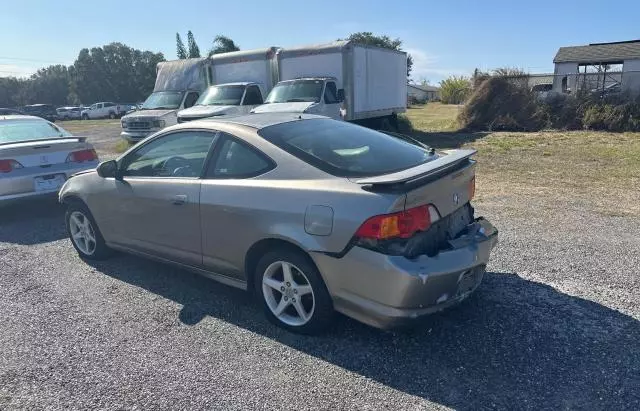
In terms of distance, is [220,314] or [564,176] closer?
[220,314]

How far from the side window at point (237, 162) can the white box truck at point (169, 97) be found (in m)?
12.2

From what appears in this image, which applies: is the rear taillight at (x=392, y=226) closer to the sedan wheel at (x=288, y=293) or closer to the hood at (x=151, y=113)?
the sedan wheel at (x=288, y=293)

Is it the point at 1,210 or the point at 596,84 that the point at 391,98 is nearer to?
the point at 596,84

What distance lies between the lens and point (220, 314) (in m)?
3.83

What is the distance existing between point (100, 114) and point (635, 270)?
50.7 metres

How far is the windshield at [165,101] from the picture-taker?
1628 centimetres

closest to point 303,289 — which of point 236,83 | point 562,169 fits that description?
point 562,169

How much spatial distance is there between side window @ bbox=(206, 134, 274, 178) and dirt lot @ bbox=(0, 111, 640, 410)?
115 cm

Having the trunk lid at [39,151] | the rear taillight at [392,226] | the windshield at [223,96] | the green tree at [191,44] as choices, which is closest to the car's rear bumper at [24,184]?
the trunk lid at [39,151]

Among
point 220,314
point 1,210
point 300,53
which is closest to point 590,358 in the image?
point 220,314

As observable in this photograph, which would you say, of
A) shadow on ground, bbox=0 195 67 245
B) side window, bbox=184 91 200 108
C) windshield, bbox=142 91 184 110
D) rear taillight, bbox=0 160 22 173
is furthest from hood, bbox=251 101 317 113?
rear taillight, bbox=0 160 22 173

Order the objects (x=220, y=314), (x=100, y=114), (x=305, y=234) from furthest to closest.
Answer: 1. (x=100, y=114)
2. (x=220, y=314)
3. (x=305, y=234)

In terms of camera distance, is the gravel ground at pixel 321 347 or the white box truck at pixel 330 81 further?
the white box truck at pixel 330 81

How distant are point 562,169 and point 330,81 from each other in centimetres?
659
